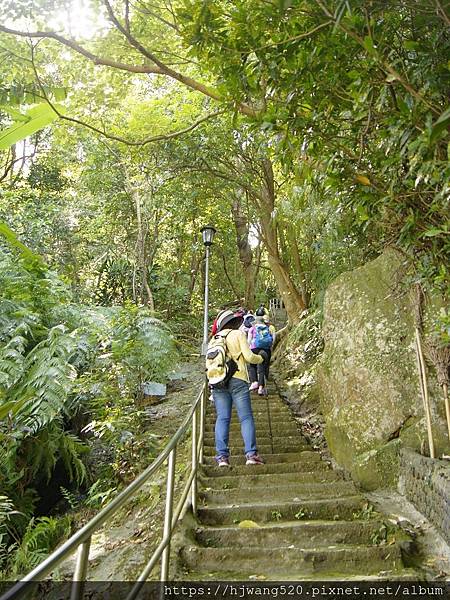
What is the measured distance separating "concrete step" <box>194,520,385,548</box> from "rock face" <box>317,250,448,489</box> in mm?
1237

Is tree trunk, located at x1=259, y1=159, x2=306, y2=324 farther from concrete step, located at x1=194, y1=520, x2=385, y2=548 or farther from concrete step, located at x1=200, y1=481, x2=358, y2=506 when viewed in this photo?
concrete step, located at x1=194, y1=520, x2=385, y2=548

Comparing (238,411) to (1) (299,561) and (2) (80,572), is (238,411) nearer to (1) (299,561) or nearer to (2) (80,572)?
(1) (299,561)

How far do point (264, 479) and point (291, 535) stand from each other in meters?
1.03

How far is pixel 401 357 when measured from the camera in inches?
193

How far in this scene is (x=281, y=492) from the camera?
4.26m

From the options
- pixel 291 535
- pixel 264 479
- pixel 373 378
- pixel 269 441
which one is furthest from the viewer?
pixel 269 441

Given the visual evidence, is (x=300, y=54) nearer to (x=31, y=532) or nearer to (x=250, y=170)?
(x=31, y=532)

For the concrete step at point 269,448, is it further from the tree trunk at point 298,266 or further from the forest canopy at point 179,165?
the tree trunk at point 298,266

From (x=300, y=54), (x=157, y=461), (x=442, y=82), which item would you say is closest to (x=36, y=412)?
(x=157, y=461)

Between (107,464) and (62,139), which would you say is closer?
(107,464)

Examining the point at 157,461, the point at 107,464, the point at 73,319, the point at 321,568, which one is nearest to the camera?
the point at 157,461

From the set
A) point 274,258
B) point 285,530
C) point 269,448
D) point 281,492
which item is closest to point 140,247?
point 274,258

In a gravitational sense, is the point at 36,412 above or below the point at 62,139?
below

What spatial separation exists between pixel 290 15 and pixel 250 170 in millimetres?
7203
